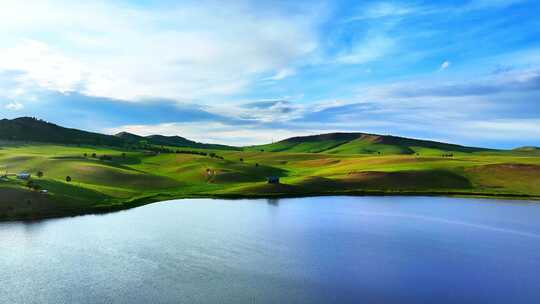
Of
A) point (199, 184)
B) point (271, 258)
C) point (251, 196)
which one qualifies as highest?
point (199, 184)

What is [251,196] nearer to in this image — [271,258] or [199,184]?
[199,184]

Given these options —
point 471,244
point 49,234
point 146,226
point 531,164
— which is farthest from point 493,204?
point 49,234

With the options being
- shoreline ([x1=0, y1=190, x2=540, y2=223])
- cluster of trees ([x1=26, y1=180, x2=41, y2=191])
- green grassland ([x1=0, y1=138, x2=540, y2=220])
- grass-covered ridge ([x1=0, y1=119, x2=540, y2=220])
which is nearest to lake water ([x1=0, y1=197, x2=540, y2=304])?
shoreline ([x1=0, y1=190, x2=540, y2=223])

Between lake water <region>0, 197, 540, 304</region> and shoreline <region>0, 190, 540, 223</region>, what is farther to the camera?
shoreline <region>0, 190, 540, 223</region>

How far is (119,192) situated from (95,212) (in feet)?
68.3

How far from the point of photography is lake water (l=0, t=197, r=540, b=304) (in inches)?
1596

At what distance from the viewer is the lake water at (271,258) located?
4053 cm

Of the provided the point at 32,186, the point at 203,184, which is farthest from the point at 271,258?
the point at 203,184

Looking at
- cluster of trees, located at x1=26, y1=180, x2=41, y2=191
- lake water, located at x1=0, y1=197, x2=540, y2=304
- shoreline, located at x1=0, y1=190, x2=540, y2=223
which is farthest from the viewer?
cluster of trees, located at x1=26, y1=180, x2=41, y2=191

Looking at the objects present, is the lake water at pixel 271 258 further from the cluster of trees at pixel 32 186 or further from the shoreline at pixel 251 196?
the cluster of trees at pixel 32 186

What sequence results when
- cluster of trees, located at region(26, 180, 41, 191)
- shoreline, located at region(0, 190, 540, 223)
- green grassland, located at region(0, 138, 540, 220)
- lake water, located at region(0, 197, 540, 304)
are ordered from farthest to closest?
1. cluster of trees, located at region(26, 180, 41, 191)
2. green grassland, located at region(0, 138, 540, 220)
3. shoreline, located at region(0, 190, 540, 223)
4. lake water, located at region(0, 197, 540, 304)

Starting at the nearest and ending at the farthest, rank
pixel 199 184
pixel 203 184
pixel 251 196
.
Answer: pixel 251 196, pixel 199 184, pixel 203 184

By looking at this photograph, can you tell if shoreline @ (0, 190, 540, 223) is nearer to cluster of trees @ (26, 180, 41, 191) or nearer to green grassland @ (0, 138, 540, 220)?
green grassland @ (0, 138, 540, 220)

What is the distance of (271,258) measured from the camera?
2057 inches
